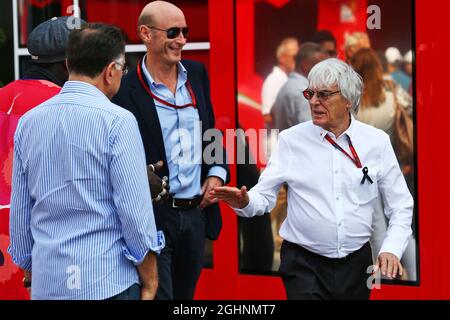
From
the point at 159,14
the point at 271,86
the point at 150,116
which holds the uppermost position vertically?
the point at 159,14

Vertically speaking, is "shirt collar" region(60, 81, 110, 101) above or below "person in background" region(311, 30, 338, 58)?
below

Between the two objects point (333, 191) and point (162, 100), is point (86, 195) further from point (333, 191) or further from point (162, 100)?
point (162, 100)

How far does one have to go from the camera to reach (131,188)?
3.47 m

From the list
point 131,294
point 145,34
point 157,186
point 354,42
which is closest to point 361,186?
point 157,186

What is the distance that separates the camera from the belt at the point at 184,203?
4.95 meters

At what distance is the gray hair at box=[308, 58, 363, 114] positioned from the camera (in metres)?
4.46

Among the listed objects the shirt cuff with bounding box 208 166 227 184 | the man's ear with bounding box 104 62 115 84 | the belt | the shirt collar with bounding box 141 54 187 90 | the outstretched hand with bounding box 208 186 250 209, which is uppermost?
the shirt collar with bounding box 141 54 187 90

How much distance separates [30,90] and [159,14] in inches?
40.5

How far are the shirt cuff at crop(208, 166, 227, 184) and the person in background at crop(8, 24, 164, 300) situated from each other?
60.6 inches

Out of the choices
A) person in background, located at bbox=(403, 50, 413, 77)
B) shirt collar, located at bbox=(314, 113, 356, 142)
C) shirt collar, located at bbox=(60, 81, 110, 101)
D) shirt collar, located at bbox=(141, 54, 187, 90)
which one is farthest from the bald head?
shirt collar, located at bbox=(60, 81, 110, 101)

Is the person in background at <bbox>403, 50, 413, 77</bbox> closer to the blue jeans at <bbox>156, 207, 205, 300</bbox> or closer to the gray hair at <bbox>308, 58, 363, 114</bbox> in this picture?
the gray hair at <bbox>308, 58, 363, 114</bbox>

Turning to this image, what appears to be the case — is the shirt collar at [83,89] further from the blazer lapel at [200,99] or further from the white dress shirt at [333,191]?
the blazer lapel at [200,99]
